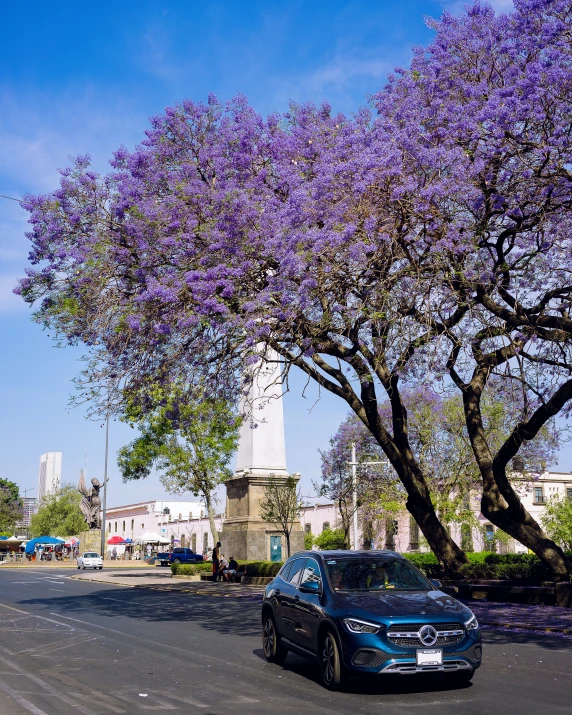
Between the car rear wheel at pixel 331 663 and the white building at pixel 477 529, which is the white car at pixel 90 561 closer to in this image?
the white building at pixel 477 529

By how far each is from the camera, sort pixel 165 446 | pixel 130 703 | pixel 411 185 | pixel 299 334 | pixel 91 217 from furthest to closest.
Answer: pixel 165 446 < pixel 91 217 < pixel 299 334 < pixel 411 185 < pixel 130 703

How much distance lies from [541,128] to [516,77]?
1.08m

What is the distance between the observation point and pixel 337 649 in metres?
8.91

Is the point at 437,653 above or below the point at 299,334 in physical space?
below

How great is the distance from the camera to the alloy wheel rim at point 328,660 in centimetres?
901

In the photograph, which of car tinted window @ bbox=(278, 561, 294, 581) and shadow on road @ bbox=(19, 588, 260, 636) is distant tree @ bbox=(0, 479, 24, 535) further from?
car tinted window @ bbox=(278, 561, 294, 581)

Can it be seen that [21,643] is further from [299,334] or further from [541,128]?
[541,128]

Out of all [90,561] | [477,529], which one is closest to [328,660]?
[90,561]

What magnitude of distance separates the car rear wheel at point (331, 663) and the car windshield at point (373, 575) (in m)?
0.71

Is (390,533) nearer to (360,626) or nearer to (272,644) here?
(272,644)

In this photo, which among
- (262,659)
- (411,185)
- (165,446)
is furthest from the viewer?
(165,446)

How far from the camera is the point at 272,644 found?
10969mm

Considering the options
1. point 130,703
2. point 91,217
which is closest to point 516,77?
point 91,217

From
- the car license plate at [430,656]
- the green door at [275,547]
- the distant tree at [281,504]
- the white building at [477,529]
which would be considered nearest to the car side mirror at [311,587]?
the car license plate at [430,656]
